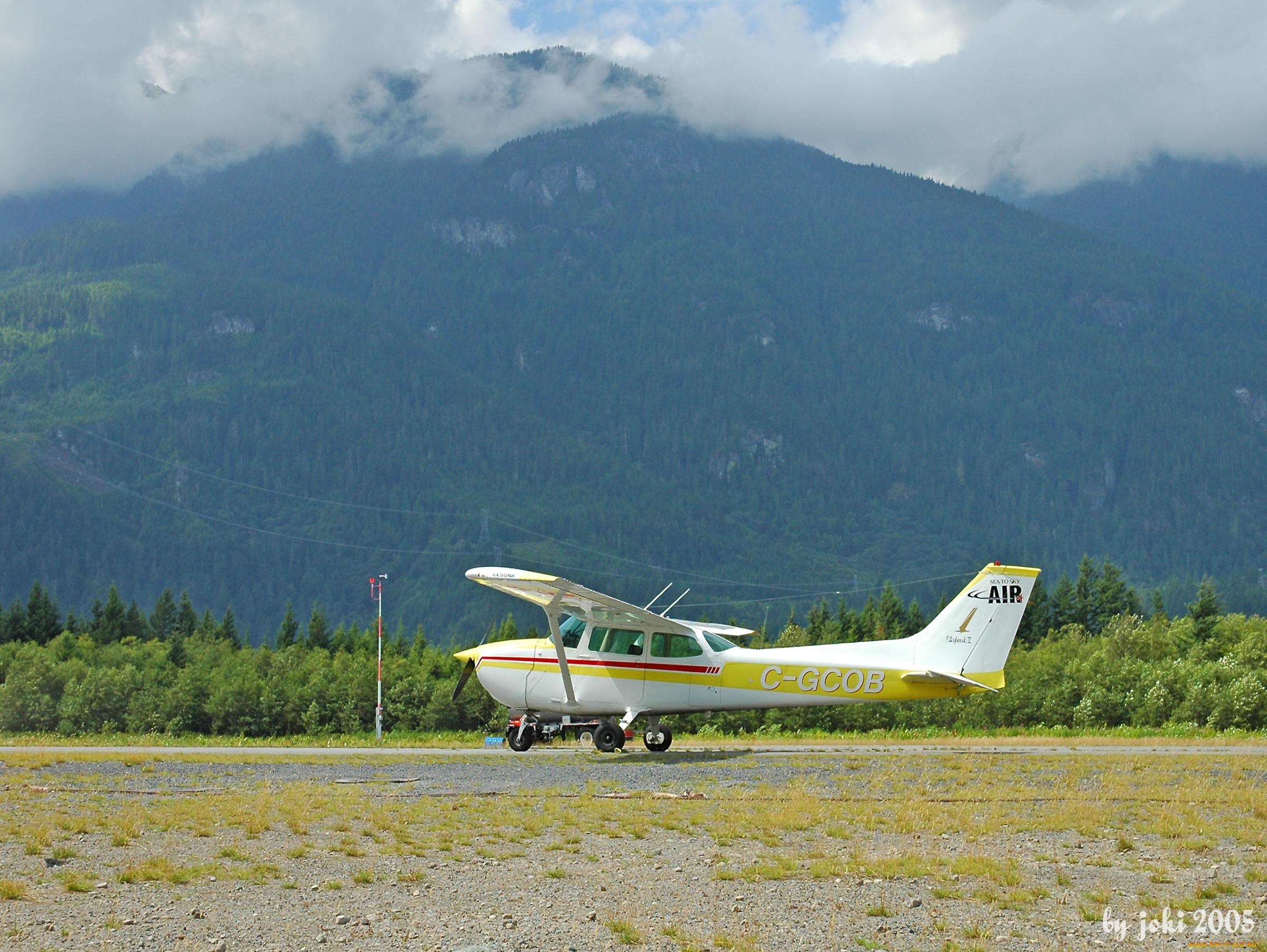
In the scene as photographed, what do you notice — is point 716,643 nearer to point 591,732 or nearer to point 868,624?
point 591,732

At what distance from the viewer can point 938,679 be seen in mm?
29172

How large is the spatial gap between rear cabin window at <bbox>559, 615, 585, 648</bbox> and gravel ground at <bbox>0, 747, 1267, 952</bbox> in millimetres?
6635

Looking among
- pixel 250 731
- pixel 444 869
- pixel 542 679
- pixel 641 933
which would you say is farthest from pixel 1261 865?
pixel 250 731

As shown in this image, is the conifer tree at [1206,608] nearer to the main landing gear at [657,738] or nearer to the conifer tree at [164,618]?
the main landing gear at [657,738]

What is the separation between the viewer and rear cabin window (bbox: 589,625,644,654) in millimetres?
30250

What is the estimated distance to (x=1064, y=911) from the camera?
39.6 feet

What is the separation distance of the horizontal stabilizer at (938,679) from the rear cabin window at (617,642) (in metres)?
5.97

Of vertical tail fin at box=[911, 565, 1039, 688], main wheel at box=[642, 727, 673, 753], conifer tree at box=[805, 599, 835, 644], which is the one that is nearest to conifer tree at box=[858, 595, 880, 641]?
conifer tree at box=[805, 599, 835, 644]

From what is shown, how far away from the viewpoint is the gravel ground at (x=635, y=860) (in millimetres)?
11555

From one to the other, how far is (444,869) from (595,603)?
15.3 m

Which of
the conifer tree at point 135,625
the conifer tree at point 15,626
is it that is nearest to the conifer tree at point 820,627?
the conifer tree at point 135,625

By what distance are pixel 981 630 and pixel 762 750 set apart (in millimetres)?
6047

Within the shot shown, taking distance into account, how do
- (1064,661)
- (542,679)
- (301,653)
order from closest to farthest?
(542,679), (1064,661), (301,653)

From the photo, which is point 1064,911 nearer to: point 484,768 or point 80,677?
point 484,768
